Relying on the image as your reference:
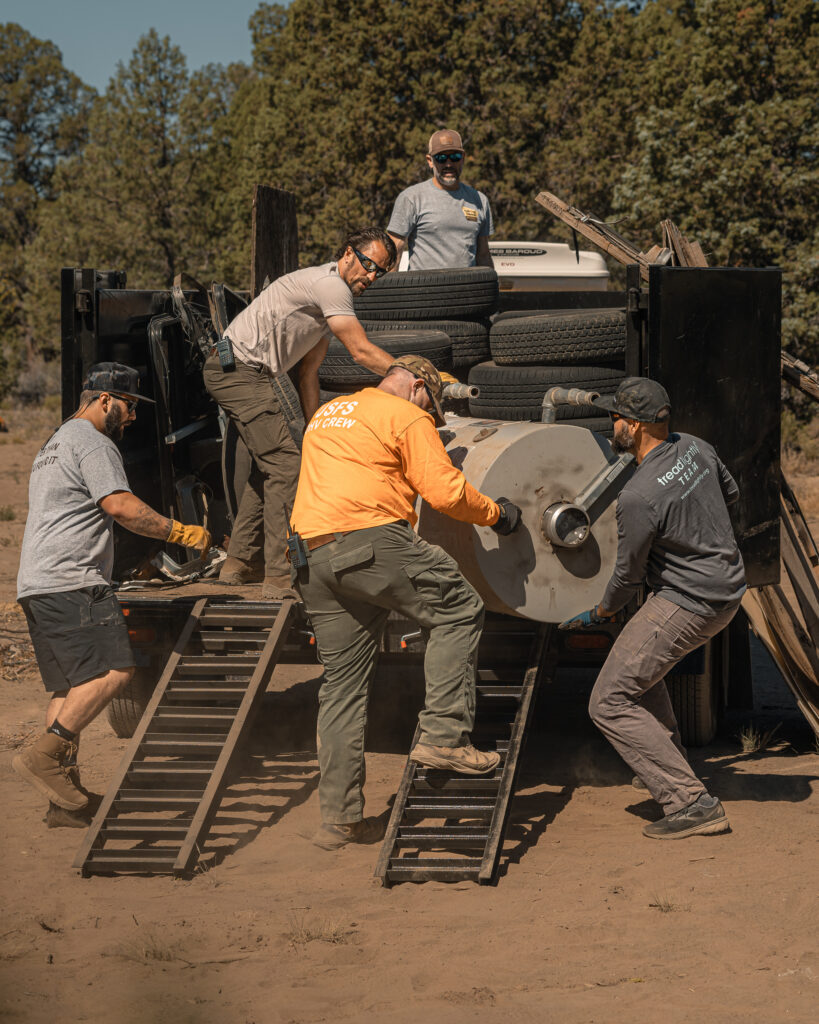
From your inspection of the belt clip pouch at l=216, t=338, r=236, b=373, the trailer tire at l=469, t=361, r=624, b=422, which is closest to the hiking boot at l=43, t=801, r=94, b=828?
the belt clip pouch at l=216, t=338, r=236, b=373

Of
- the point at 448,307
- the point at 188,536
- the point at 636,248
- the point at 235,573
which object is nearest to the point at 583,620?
the point at 188,536

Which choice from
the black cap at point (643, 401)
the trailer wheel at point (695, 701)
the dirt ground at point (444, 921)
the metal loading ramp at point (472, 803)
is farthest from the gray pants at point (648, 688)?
the trailer wheel at point (695, 701)

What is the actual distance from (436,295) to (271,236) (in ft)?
5.07

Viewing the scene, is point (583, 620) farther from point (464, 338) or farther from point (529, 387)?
point (464, 338)

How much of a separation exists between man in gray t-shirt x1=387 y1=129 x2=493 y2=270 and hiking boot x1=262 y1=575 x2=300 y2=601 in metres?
2.81

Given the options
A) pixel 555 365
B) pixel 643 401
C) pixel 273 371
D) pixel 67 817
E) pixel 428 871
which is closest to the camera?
pixel 428 871

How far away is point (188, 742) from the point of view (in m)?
6.02

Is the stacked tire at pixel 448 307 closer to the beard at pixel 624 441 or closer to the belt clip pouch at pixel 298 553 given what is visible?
the beard at pixel 624 441

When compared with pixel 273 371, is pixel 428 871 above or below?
below

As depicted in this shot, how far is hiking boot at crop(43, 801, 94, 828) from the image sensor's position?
234 inches

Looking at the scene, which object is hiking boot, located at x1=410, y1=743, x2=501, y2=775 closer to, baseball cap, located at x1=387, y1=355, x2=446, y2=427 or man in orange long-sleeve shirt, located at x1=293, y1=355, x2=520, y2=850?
man in orange long-sleeve shirt, located at x1=293, y1=355, x2=520, y2=850

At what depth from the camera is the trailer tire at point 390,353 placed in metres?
7.04

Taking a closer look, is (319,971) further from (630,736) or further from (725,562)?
(725,562)

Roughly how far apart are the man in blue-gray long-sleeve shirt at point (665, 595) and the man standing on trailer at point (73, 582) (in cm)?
199
